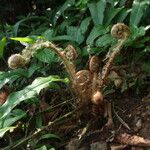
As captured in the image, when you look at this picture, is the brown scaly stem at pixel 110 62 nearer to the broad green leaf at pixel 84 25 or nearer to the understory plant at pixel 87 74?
the understory plant at pixel 87 74

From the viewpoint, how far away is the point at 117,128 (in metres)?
2.58

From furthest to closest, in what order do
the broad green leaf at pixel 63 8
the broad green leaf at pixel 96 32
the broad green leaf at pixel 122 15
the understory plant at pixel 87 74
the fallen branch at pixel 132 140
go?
the broad green leaf at pixel 63 8, the broad green leaf at pixel 122 15, the broad green leaf at pixel 96 32, the understory plant at pixel 87 74, the fallen branch at pixel 132 140

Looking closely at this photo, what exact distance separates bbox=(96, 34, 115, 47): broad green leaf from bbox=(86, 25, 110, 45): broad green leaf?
0.06 m

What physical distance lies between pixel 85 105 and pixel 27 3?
2.07m

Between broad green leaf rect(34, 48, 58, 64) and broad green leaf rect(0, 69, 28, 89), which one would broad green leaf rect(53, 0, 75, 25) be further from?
broad green leaf rect(0, 69, 28, 89)

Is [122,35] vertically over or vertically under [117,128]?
over

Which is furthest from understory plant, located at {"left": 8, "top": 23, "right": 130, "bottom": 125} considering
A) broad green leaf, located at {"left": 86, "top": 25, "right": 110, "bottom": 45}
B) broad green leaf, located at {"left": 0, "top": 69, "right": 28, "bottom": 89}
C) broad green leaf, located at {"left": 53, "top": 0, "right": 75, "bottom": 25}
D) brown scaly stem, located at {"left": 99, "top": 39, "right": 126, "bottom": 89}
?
broad green leaf, located at {"left": 53, "top": 0, "right": 75, "bottom": 25}

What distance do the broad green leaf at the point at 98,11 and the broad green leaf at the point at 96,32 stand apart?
0.06m

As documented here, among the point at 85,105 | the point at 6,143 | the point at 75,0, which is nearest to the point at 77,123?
the point at 85,105

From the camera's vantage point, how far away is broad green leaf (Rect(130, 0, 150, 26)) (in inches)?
124

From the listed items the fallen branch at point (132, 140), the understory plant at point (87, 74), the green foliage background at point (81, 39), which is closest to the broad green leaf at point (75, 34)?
the green foliage background at point (81, 39)

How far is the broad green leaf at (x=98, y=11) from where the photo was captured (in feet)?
10.8

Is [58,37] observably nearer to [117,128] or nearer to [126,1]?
[126,1]

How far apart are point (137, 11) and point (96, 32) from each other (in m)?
0.36
